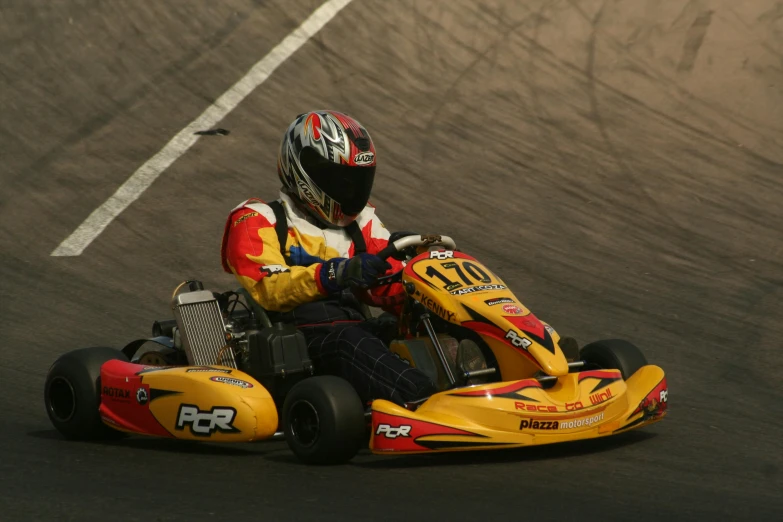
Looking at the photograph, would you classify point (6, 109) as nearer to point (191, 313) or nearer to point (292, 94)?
point (292, 94)

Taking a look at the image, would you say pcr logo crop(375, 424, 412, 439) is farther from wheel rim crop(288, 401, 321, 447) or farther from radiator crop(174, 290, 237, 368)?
radiator crop(174, 290, 237, 368)

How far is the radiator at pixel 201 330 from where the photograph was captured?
6.24 metres

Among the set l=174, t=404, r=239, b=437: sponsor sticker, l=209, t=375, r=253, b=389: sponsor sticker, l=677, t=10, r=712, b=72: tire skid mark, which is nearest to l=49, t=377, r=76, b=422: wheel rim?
l=174, t=404, r=239, b=437: sponsor sticker

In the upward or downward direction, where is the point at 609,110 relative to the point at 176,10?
downward

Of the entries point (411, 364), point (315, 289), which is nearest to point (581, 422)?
point (411, 364)

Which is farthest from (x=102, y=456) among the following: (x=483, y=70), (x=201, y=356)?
(x=483, y=70)

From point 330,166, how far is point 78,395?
1566 millimetres

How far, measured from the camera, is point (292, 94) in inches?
535

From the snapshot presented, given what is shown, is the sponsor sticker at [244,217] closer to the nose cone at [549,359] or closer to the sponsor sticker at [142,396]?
the sponsor sticker at [142,396]

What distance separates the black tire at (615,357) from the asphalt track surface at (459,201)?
1.22ft

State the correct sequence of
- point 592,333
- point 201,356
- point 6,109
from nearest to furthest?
point 201,356, point 592,333, point 6,109

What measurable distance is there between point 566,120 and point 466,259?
733 centimetres

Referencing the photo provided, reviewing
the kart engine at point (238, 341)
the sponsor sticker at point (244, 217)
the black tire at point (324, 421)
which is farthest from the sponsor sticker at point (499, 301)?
the sponsor sticker at point (244, 217)

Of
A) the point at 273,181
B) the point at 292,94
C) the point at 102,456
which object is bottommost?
the point at 102,456
